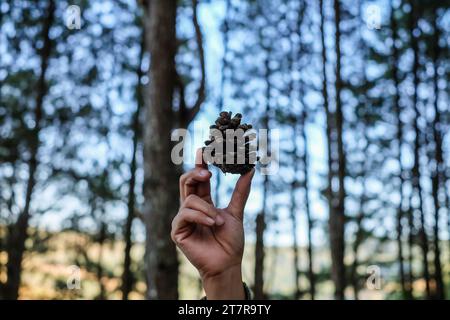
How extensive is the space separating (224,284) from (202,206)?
31 cm

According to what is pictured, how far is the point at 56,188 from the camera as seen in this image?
10.2 m

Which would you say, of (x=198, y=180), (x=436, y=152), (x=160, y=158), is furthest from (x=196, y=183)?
(x=436, y=152)

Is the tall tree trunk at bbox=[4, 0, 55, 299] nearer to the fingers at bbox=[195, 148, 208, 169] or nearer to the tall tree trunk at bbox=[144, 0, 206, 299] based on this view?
the tall tree trunk at bbox=[144, 0, 206, 299]

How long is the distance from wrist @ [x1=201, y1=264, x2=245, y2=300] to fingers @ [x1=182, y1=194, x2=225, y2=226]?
0.64 feet

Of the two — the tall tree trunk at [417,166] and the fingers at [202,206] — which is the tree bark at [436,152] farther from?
the fingers at [202,206]

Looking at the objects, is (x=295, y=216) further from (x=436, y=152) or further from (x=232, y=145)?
(x=232, y=145)

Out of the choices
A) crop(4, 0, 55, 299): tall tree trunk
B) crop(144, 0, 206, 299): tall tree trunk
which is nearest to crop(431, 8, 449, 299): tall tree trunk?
crop(144, 0, 206, 299): tall tree trunk

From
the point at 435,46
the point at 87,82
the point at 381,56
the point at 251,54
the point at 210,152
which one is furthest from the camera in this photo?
the point at 251,54

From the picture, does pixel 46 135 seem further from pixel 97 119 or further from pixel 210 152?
pixel 210 152

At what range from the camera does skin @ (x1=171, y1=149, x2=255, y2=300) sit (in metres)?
1.65

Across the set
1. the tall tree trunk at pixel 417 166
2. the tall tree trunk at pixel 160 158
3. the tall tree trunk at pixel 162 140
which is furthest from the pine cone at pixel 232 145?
the tall tree trunk at pixel 417 166

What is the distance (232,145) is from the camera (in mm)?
1612
